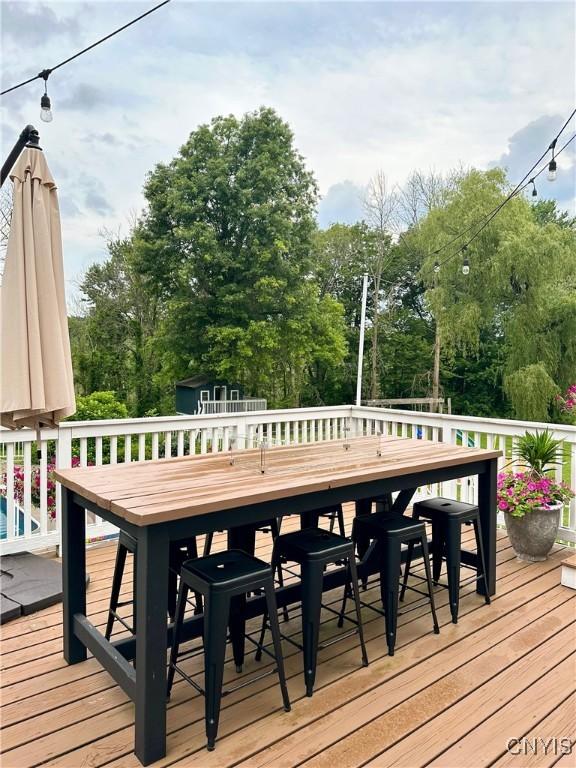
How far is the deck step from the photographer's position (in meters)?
3.32

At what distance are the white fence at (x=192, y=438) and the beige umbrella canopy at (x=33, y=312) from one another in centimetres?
110

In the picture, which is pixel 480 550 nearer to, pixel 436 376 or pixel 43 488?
pixel 43 488

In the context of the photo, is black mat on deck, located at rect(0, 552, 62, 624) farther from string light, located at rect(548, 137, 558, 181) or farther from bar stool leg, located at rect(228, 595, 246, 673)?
string light, located at rect(548, 137, 558, 181)

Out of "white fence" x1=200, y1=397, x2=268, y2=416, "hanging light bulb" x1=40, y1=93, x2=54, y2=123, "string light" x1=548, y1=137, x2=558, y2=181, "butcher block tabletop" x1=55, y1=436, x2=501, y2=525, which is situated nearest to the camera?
"butcher block tabletop" x1=55, y1=436, x2=501, y2=525

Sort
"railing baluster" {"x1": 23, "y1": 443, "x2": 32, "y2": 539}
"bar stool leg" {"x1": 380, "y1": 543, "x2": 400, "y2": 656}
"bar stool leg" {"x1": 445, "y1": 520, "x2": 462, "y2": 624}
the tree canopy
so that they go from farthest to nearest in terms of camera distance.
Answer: the tree canopy < "railing baluster" {"x1": 23, "y1": 443, "x2": 32, "y2": 539} < "bar stool leg" {"x1": 445, "y1": 520, "x2": 462, "y2": 624} < "bar stool leg" {"x1": 380, "y1": 543, "x2": 400, "y2": 656}

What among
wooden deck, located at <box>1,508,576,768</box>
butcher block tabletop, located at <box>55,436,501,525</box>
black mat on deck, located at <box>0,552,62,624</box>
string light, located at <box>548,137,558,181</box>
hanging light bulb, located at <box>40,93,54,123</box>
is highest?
string light, located at <box>548,137,558,181</box>

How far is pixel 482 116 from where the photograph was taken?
13445mm

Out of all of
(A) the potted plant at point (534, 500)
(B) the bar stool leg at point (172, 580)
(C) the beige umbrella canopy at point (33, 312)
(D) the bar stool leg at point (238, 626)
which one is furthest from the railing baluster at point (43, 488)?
(A) the potted plant at point (534, 500)

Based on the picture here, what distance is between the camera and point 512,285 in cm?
1562

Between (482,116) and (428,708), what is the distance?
1465 cm

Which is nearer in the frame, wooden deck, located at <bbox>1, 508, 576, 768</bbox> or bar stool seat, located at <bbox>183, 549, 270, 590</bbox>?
wooden deck, located at <bbox>1, 508, 576, 768</bbox>

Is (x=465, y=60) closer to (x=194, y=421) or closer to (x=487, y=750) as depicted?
(x=194, y=421)

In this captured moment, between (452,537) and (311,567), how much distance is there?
1.04 m

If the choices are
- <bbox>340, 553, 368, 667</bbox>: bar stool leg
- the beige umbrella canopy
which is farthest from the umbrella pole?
<bbox>340, 553, 368, 667</bbox>: bar stool leg
